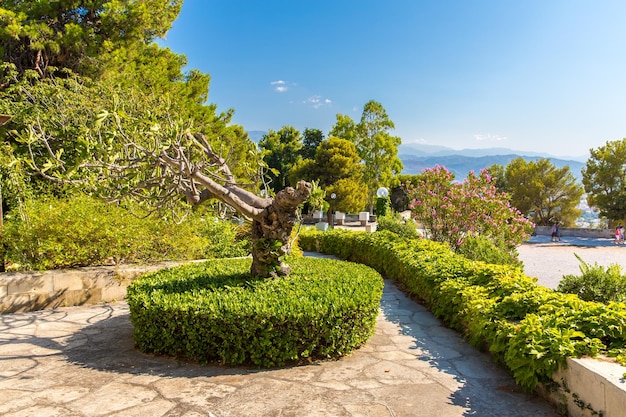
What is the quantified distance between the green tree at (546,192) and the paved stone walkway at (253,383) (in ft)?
121

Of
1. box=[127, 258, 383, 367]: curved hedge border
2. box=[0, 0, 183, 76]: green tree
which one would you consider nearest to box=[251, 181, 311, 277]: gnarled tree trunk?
box=[127, 258, 383, 367]: curved hedge border

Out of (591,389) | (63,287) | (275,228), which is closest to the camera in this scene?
(591,389)

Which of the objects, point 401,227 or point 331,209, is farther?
point 331,209

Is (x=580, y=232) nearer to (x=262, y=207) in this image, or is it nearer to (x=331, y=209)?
(x=331, y=209)

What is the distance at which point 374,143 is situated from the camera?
34000 millimetres

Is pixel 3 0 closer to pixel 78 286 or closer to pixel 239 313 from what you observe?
pixel 78 286

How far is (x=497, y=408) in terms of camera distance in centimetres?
320

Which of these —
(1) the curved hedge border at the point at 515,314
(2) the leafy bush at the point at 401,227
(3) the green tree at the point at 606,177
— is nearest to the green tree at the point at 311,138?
(3) the green tree at the point at 606,177

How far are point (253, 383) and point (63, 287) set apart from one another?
4215mm

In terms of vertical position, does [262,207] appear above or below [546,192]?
below

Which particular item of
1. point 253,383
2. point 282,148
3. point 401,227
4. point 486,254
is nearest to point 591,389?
point 253,383

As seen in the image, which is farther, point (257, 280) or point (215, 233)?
point (215, 233)

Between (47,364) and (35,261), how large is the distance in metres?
Answer: 3.14

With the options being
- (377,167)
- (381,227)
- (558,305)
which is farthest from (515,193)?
(558,305)
